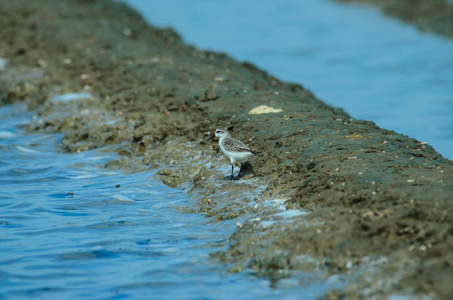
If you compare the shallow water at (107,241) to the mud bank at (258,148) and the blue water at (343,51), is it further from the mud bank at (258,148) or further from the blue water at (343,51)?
the blue water at (343,51)

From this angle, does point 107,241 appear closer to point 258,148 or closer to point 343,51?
point 258,148

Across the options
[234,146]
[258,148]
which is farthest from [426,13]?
[234,146]

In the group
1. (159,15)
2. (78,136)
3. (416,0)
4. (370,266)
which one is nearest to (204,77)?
(78,136)

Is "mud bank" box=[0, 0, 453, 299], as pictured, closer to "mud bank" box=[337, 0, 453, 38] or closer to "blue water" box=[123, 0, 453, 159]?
"blue water" box=[123, 0, 453, 159]

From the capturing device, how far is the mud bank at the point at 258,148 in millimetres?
6230

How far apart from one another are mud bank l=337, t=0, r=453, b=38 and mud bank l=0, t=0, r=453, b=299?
12.8 m

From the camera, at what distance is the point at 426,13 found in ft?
89.5

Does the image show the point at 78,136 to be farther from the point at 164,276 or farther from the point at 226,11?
the point at 226,11

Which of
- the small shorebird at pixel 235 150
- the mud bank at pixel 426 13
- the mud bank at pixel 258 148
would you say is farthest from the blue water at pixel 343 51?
the small shorebird at pixel 235 150

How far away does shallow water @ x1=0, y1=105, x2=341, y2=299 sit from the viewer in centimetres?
630

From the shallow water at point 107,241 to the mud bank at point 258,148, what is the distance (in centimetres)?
28

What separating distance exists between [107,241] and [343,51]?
1931 centimetres

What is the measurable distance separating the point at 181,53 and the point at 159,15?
18.1 m

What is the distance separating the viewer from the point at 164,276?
6.62 meters
